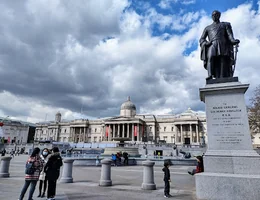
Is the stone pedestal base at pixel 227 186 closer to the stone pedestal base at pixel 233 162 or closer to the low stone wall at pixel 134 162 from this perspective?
the stone pedestal base at pixel 233 162

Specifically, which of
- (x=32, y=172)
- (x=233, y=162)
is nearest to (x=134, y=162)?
(x=32, y=172)

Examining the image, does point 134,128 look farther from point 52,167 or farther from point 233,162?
point 233,162

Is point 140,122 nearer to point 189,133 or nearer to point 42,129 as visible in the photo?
point 189,133

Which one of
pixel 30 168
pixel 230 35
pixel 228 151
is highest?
pixel 230 35

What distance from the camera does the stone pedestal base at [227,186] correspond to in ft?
18.4

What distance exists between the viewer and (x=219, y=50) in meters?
7.53

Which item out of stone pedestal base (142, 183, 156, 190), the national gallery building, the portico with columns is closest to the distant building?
the national gallery building

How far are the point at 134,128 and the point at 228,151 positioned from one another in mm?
82635

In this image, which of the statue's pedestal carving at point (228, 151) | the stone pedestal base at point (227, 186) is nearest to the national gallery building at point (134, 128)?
the statue's pedestal carving at point (228, 151)

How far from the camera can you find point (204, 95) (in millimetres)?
7395

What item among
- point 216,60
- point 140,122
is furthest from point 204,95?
point 140,122

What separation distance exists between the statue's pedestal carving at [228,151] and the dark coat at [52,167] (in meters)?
4.93

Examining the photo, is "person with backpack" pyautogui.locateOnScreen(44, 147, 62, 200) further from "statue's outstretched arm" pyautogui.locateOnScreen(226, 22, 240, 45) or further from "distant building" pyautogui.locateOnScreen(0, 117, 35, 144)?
"distant building" pyautogui.locateOnScreen(0, 117, 35, 144)

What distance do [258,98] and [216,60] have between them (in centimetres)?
3324
